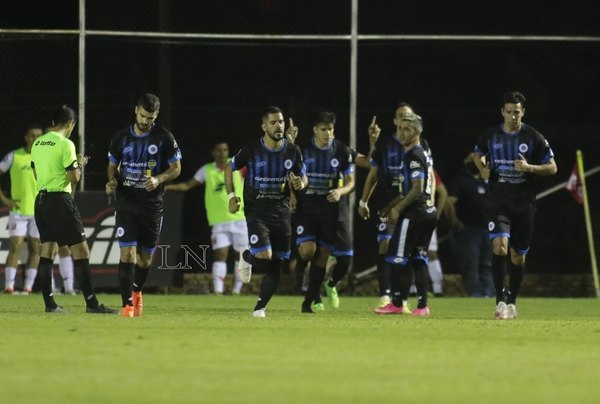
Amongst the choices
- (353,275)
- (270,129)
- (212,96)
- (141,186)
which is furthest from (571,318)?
(212,96)

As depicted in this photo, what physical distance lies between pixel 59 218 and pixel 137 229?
3.34 feet

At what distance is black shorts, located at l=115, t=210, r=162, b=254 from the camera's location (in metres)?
15.7

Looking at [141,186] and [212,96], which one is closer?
[141,186]

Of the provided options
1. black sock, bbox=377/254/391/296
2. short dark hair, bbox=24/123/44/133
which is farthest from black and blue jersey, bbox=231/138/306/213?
short dark hair, bbox=24/123/44/133

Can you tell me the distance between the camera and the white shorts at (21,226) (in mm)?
22078

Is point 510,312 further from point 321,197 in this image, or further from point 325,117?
point 325,117

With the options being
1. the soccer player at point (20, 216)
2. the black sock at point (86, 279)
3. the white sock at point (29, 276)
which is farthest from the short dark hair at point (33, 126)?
the black sock at point (86, 279)

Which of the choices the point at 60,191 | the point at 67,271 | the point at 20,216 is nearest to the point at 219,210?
the point at 67,271

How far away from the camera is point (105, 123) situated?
2294 centimetres

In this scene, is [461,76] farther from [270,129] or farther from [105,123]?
[270,129]

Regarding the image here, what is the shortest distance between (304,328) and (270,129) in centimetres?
290

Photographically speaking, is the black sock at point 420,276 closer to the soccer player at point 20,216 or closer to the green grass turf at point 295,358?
the green grass turf at point 295,358

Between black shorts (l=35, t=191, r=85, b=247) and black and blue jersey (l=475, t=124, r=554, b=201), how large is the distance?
4.57 m

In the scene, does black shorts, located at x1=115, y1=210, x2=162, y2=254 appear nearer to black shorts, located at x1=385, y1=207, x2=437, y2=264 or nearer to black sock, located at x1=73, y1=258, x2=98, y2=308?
black sock, located at x1=73, y1=258, x2=98, y2=308
